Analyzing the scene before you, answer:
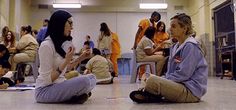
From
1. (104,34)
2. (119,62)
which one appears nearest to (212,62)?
(119,62)

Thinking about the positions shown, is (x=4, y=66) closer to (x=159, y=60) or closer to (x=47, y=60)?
(x=47, y=60)

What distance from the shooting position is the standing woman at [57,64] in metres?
2.50

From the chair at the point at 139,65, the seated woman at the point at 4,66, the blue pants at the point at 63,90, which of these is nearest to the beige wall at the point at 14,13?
the seated woman at the point at 4,66

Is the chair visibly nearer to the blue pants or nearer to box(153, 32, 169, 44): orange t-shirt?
box(153, 32, 169, 44): orange t-shirt

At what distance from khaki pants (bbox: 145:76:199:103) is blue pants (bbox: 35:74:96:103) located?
0.54 metres

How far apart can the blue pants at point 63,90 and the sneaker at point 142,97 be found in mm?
405

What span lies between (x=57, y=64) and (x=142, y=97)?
78 cm

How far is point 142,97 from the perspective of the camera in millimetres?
2646

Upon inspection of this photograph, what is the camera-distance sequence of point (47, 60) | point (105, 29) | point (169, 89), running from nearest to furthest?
point (47, 60)
point (169, 89)
point (105, 29)

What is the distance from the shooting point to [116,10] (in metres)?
11.8

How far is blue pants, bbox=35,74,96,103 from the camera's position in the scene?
2.57m

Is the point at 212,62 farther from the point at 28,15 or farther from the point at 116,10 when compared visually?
the point at 28,15

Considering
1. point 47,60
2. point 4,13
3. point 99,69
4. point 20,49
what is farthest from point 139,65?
point 4,13

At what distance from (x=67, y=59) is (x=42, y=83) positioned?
0.38 meters
